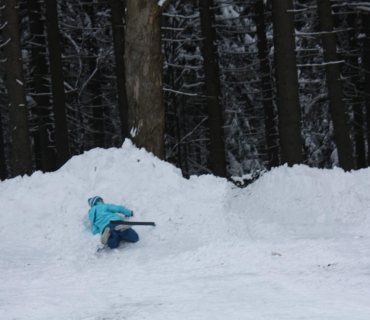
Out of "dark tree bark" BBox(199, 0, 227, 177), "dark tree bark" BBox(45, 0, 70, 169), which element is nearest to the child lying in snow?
"dark tree bark" BBox(199, 0, 227, 177)

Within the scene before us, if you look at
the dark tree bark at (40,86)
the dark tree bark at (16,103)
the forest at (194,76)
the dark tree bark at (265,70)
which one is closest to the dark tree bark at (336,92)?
the forest at (194,76)

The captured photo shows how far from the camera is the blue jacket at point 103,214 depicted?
21.1ft

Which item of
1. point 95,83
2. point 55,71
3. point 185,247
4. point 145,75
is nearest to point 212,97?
point 145,75

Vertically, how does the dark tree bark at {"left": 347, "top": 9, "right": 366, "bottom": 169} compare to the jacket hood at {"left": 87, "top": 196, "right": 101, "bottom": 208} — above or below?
above

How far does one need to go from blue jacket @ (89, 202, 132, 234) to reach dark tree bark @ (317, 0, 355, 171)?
21.9 ft

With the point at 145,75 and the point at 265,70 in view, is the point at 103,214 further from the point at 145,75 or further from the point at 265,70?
the point at 265,70

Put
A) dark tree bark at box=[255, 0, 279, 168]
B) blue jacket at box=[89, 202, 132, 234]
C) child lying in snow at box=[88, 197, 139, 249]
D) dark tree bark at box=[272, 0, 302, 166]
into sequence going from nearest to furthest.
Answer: child lying in snow at box=[88, 197, 139, 249], blue jacket at box=[89, 202, 132, 234], dark tree bark at box=[272, 0, 302, 166], dark tree bark at box=[255, 0, 279, 168]

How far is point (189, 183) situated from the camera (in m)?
7.71

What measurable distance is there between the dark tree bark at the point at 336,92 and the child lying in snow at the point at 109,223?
664cm

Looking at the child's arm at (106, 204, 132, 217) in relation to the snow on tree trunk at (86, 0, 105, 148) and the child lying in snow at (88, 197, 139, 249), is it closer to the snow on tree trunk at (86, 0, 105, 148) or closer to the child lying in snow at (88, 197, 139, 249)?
the child lying in snow at (88, 197, 139, 249)

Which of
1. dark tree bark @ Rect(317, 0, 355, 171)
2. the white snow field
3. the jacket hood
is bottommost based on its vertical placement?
the white snow field

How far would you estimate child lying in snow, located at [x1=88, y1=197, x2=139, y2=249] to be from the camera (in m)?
6.24

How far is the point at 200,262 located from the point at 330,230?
8.55ft

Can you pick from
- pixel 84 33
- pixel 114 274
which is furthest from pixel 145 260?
pixel 84 33
